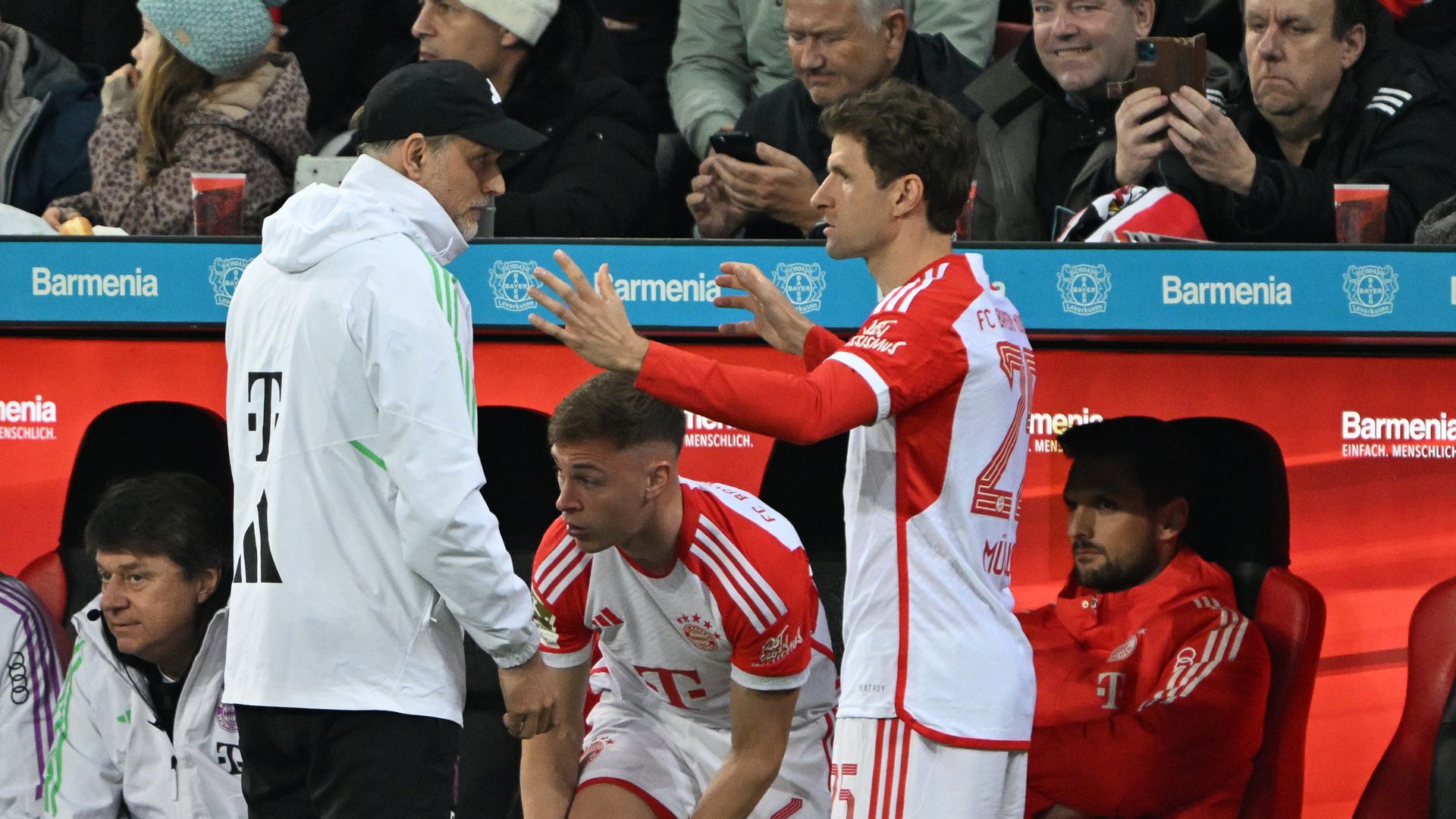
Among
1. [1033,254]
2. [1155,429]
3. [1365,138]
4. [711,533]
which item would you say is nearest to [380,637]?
[711,533]

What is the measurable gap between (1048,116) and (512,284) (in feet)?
5.08

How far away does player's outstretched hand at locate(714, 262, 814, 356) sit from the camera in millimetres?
3281

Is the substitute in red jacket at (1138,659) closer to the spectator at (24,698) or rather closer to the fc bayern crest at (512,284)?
the fc bayern crest at (512,284)

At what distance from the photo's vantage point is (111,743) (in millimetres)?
4301

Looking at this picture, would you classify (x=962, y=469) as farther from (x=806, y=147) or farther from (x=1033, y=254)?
(x=806, y=147)

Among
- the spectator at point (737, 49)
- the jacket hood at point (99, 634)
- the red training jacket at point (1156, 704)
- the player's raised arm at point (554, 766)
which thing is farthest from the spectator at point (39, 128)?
the red training jacket at point (1156, 704)

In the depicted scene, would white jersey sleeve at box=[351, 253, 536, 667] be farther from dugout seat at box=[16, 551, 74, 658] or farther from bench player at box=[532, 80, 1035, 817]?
dugout seat at box=[16, 551, 74, 658]

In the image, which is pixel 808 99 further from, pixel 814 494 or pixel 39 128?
pixel 39 128

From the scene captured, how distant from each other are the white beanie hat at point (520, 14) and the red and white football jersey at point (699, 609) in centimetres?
158

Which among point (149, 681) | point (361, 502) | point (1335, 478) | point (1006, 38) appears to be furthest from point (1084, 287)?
point (149, 681)

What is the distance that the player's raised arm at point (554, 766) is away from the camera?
3.80 metres

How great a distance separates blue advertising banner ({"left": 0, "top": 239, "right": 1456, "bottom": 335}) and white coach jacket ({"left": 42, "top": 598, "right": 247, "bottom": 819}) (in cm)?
81

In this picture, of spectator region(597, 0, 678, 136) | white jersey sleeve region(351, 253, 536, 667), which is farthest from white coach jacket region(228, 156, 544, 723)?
spectator region(597, 0, 678, 136)

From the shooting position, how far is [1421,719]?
417 cm
